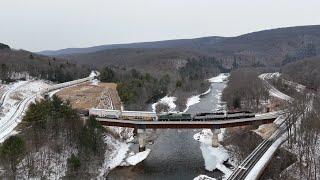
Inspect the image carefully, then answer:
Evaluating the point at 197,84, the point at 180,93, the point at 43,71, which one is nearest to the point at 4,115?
the point at 43,71

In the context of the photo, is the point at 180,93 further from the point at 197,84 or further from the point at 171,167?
the point at 171,167

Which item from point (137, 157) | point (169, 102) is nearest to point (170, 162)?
point (137, 157)

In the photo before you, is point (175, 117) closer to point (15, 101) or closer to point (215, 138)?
point (215, 138)

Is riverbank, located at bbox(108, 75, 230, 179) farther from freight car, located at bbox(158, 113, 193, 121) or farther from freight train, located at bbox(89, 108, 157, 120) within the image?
freight train, located at bbox(89, 108, 157, 120)

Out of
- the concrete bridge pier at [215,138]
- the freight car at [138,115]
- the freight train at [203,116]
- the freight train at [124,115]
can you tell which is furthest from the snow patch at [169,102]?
the concrete bridge pier at [215,138]

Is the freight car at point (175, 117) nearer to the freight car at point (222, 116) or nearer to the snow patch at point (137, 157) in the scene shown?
the freight car at point (222, 116)

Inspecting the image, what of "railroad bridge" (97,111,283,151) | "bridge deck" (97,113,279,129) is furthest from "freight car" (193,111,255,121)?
"bridge deck" (97,113,279,129)
